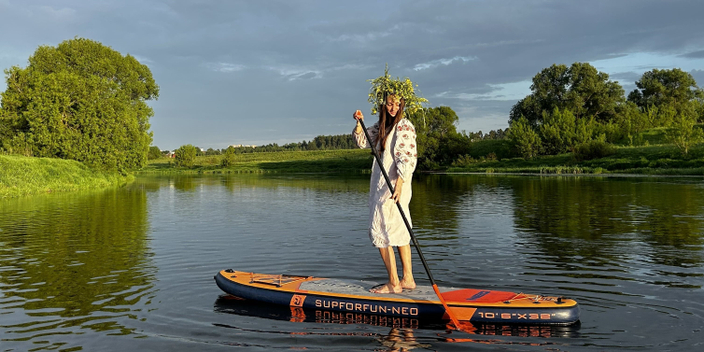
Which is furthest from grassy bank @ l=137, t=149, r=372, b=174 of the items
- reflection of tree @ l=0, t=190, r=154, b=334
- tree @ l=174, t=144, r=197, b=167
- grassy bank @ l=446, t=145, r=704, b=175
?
reflection of tree @ l=0, t=190, r=154, b=334

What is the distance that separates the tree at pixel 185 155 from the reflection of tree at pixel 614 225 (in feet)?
358

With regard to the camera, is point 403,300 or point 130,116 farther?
point 130,116

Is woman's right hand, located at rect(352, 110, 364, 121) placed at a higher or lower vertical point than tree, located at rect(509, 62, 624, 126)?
lower

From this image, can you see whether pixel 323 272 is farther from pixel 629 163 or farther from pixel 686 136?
pixel 629 163

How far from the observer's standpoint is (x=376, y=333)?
709cm

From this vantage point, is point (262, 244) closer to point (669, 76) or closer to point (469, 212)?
point (469, 212)

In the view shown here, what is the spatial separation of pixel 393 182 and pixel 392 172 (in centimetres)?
16

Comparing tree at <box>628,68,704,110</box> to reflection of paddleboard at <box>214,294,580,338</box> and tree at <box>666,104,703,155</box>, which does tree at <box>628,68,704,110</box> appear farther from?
reflection of paddleboard at <box>214,294,580,338</box>

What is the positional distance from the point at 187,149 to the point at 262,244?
118302mm

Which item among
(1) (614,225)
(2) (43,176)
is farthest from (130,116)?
(1) (614,225)

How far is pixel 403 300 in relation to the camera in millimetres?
7633

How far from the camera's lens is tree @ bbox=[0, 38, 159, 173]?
149 feet

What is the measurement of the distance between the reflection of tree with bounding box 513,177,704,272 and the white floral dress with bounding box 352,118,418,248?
566 cm

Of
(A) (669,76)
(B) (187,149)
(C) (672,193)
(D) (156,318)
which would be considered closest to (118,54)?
(C) (672,193)
